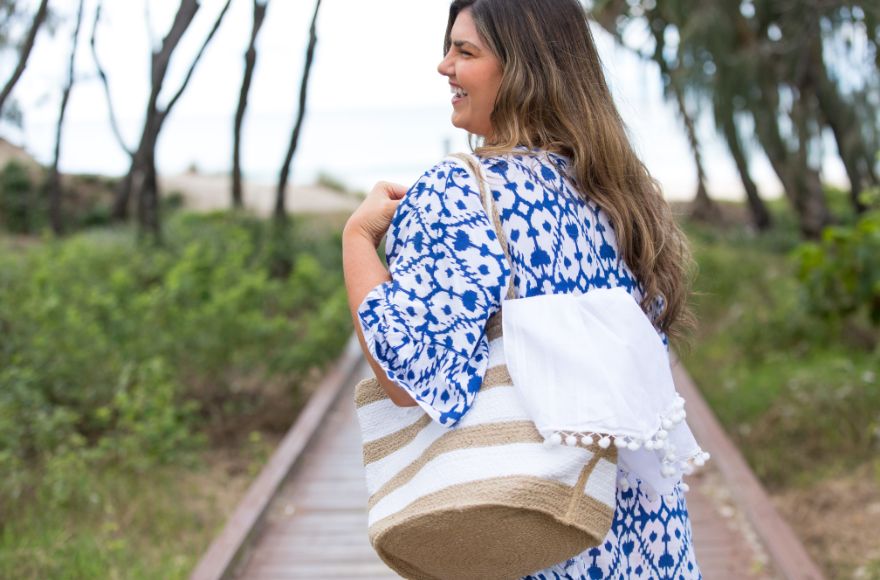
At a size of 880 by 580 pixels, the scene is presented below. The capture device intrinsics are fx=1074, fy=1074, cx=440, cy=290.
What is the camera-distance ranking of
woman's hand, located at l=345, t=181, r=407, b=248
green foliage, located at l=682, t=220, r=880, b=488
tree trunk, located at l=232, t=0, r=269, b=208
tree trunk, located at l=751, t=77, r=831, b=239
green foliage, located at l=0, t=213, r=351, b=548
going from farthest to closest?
tree trunk, located at l=751, t=77, r=831, b=239 < tree trunk, located at l=232, t=0, r=269, b=208 < green foliage, located at l=682, t=220, r=880, b=488 < green foliage, located at l=0, t=213, r=351, b=548 < woman's hand, located at l=345, t=181, r=407, b=248

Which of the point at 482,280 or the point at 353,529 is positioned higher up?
the point at 482,280

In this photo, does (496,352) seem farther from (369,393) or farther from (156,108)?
(156,108)

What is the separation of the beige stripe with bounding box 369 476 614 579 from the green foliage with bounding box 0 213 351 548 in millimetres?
3235

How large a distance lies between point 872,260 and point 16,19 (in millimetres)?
12480

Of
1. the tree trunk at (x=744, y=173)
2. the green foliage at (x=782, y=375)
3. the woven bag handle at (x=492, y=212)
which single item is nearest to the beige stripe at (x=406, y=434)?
the woven bag handle at (x=492, y=212)

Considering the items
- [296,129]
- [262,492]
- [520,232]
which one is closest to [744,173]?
[296,129]

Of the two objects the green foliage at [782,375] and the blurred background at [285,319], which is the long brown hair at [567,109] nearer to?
the blurred background at [285,319]

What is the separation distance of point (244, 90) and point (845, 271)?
707 cm

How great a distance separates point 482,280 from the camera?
4.82ft

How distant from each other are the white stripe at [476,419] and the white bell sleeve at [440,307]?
17 millimetres

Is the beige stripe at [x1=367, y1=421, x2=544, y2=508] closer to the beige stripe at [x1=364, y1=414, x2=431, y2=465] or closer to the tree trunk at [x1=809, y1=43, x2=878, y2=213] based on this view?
the beige stripe at [x1=364, y1=414, x2=431, y2=465]

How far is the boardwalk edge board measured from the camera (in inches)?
155

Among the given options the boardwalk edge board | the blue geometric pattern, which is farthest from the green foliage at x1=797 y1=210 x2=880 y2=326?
the blue geometric pattern

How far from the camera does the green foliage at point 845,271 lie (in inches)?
230
